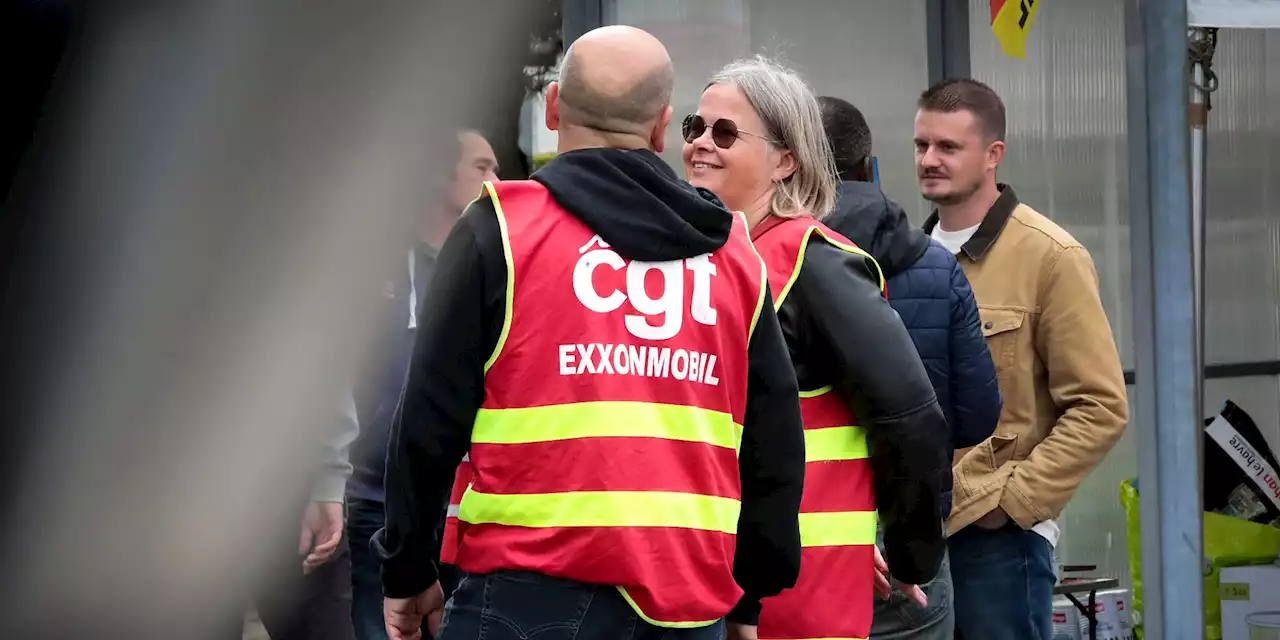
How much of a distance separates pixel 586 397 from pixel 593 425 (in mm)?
35

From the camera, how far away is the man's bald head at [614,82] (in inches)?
77.7

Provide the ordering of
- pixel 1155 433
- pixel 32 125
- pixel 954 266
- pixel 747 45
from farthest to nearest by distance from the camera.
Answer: pixel 747 45, pixel 1155 433, pixel 954 266, pixel 32 125

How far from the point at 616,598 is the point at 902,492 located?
30.1 inches

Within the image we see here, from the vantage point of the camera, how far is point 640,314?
1879 millimetres


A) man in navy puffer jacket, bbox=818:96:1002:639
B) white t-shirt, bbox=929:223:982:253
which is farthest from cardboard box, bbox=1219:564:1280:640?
man in navy puffer jacket, bbox=818:96:1002:639

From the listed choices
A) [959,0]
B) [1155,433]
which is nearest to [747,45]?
[959,0]

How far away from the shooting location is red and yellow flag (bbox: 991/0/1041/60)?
417 centimetres

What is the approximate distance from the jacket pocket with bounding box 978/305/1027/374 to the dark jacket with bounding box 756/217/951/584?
95cm

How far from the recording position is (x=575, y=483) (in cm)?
184

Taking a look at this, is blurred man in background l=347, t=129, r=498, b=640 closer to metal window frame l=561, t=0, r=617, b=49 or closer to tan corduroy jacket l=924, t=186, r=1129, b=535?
tan corduroy jacket l=924, t=186, r=1129, b=535

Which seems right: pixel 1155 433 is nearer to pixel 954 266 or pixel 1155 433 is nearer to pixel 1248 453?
pixel 954 266

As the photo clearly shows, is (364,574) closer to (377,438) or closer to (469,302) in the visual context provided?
(377,438)

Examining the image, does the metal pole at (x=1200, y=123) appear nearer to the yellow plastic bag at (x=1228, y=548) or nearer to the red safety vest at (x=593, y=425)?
the yellow plastic bag at (x=1228, y=548)

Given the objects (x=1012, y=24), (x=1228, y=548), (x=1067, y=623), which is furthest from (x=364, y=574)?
(x=1228, y=548)
